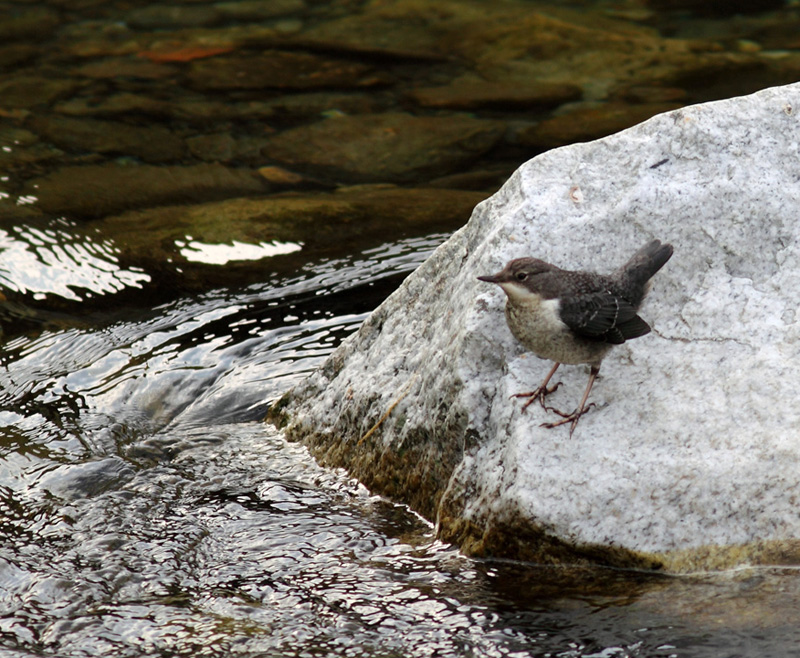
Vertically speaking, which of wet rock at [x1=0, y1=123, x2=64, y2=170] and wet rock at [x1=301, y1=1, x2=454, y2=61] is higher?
wet rock at [x1=301, y1=1, x2=454, y2=61]

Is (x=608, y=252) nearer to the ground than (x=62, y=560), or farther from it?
farther from it

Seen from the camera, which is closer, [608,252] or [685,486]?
[685,486]

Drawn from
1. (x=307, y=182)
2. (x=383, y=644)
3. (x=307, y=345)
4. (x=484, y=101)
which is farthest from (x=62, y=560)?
(x=484, y=101)

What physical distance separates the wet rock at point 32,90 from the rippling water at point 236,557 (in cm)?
485

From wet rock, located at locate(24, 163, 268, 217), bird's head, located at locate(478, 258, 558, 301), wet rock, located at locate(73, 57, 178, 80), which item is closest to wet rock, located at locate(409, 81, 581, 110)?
wet rock, located at locate(24, 163, 268, 217)

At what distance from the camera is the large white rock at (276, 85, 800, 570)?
355 centimetres

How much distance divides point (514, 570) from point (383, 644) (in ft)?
2.09

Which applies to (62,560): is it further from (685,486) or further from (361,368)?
(685,486)

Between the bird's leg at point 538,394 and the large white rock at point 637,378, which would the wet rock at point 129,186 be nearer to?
the large white rock at point 637,378

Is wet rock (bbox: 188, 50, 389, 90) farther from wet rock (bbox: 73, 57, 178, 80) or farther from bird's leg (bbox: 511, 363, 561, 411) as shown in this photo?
bird's leg (bbox: 511, 363, 561, 411)

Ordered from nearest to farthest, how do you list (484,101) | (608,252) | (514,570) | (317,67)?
1. (514,570)
2. (608,252)
3. (484,101)
4. (317,67)

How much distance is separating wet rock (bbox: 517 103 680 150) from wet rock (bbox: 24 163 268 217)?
284 cm

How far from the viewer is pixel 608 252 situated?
4.02m

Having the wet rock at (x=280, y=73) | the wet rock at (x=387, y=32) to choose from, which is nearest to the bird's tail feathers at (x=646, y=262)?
the wet rock at (x=280, y=73)
